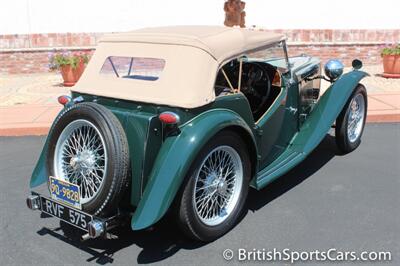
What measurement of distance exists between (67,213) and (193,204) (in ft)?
Result: 2.86

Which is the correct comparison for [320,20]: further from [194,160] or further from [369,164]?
[194,160]

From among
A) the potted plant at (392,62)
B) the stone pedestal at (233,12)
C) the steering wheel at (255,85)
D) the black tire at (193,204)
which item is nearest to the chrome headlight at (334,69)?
the steering wheel at (255,85)

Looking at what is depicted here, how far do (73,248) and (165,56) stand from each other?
161 centimetres

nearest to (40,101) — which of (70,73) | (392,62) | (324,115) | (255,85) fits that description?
(70,73)

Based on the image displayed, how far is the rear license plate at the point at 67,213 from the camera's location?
2.95m

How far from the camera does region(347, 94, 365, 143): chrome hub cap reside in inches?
202

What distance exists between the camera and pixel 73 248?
3330 mm

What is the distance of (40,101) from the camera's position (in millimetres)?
8078

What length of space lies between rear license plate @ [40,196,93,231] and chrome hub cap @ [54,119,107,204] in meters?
0.12

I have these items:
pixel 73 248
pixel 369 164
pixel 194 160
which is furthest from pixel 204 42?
pixel 369 164

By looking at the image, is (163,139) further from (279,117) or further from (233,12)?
(233,12)

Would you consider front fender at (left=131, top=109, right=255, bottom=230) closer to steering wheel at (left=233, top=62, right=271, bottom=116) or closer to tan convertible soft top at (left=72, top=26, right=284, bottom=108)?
tan convertible soft top at (left=72, top=26, right=284, bottom=108)

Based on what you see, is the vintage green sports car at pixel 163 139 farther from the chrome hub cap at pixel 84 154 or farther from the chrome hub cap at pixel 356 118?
the chrome hub cap at pixel 356 118

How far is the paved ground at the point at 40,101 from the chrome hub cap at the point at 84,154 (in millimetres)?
3214
